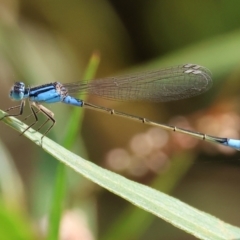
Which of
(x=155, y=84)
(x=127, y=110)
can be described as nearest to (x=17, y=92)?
(x=155, y=84)

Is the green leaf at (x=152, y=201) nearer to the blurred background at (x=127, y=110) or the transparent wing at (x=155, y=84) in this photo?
the blurred background at (x=127, y=110)

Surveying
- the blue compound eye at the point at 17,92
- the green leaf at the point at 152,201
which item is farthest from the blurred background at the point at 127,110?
the green leaf at the point at 152,201

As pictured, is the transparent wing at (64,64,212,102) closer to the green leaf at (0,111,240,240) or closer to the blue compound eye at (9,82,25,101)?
the blue compound eye at (9,82,25,101)

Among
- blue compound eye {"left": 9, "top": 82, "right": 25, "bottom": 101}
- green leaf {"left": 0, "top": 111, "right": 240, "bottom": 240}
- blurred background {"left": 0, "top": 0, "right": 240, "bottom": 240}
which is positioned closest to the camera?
green leaf {"left": 0, "top": 111, "right": 240, "bottom": 240}

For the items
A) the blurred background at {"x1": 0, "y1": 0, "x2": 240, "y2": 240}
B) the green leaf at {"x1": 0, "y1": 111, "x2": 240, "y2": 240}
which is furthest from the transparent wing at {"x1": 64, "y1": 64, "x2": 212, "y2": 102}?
the green leaf at {"x1": 0, "y1": 111, "x2": 240, "y2": 240}

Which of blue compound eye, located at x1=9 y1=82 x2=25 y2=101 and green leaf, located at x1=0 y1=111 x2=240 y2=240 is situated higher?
blue compound eye, located at x1=9 y1=82 x2=25 y2=101

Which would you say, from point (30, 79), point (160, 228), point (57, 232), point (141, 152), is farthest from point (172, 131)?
point (57, 232)

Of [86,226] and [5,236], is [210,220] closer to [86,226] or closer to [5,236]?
[5,236]
